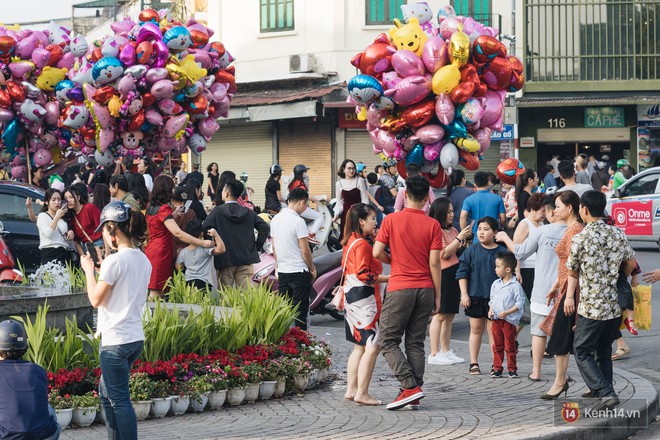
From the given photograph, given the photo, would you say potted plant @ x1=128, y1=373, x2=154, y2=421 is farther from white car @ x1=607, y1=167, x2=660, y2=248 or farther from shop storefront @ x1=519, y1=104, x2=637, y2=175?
shop storefront @ x1=519, y1=104, x2=637, y2=175

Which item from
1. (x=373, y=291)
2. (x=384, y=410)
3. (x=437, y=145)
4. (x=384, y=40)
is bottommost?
(x=384, y=410)

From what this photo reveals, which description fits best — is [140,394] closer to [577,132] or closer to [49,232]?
[49,232]

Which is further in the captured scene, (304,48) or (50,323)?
(304,48)

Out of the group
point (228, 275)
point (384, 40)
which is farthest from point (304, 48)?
point (228, 275)

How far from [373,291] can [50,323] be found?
281 centimetres

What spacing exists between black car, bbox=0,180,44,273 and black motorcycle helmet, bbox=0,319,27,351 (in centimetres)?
1062

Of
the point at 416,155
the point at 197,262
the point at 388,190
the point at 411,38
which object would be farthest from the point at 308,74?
the point at 197,262

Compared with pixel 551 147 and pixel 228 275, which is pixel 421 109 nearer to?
pixel 228 275

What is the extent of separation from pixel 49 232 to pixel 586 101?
23.3 meters

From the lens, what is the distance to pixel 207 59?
22.3 metres

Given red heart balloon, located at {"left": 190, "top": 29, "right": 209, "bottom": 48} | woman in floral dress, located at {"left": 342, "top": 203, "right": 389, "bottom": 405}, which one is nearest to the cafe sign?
red heart balloon, located at {"left": 190, "top": 29, "right": 209, "bottom": 48}

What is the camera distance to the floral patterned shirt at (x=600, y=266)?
8.81 m

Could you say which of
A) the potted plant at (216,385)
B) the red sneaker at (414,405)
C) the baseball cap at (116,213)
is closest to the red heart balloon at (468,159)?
the red sneaker at (414,405)

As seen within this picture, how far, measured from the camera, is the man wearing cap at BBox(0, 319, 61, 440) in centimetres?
601
